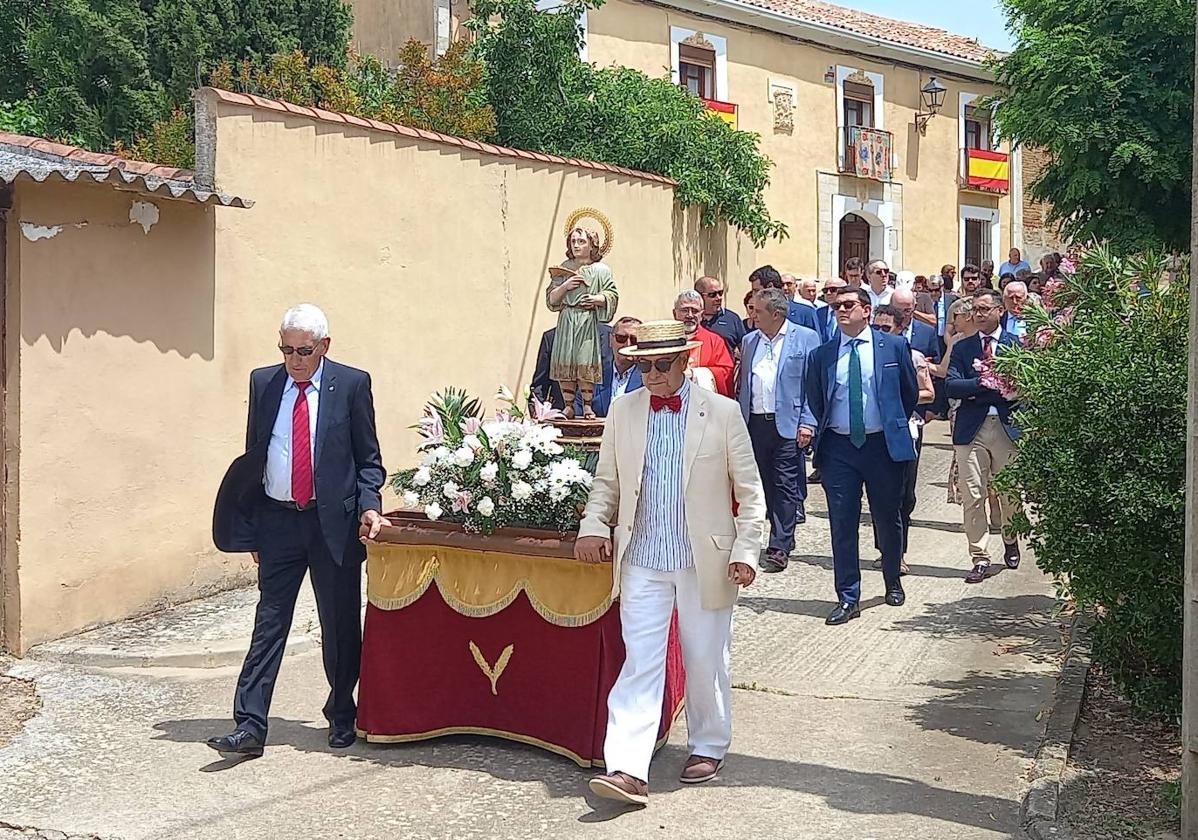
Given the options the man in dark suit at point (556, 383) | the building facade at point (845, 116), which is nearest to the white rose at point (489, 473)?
the man in dark suit at point (556, 383)

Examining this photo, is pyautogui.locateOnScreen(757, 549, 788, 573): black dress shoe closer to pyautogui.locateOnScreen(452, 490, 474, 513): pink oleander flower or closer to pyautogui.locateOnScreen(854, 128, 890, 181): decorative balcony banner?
pyautogui.locateOnScreen(452, 490, 474, 513): pink oleander flower

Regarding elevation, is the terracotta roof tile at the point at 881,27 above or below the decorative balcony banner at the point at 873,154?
above

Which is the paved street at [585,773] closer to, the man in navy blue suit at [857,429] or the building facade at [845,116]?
the man in navy blue suit at [857,429]

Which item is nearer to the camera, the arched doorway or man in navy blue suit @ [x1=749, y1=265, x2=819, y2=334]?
man in navy blue suit @ [x1=749, y1=265, x2=819, y2=334]

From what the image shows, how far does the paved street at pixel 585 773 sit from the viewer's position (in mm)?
5070

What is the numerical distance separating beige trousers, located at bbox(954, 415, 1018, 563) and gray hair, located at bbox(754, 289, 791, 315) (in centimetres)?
159

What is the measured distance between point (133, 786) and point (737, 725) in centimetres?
266

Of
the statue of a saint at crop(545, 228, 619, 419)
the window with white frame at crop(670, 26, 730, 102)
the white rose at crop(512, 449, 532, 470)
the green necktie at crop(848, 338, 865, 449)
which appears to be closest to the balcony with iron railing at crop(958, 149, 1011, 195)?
the window with white frame at crop(670, 26, 730, 102)

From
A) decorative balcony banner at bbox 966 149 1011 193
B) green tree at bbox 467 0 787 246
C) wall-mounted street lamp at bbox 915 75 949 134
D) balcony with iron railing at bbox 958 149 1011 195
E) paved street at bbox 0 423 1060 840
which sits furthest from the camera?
decorative balcony banner at bbox 966 149 1011 193

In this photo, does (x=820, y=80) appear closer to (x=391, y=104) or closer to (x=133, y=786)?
(x=391, y=104)

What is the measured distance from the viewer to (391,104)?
1448 cm

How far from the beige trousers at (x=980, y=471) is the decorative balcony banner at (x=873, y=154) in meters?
17.5

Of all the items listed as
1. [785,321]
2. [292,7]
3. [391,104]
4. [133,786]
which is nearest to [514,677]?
[133,786]

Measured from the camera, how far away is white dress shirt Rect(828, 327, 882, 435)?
26.8 ft
